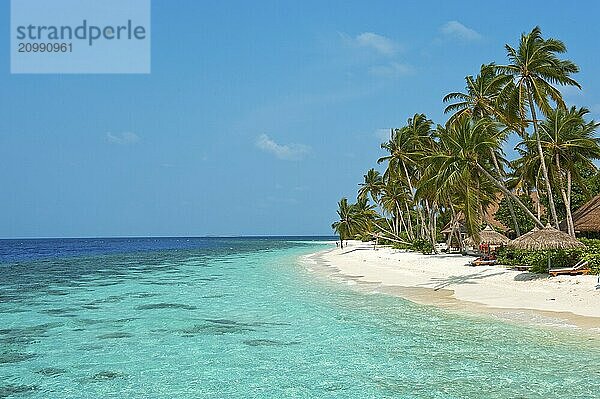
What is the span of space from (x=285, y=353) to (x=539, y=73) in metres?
19.1

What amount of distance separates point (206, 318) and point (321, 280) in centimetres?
1205

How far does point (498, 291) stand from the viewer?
1941 cm

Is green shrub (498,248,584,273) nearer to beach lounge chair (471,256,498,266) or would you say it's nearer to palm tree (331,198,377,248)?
beach lounge chair (471,256,498,266)

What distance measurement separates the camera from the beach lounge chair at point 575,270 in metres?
18.5

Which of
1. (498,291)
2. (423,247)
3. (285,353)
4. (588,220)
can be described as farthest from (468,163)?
(423,247)

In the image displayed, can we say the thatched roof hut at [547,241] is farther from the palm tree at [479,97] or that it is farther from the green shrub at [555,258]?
the palm tree at [479,97]

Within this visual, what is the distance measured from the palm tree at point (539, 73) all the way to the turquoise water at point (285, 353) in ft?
38.4

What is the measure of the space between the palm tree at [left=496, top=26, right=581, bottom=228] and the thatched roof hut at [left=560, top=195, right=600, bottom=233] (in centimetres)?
730

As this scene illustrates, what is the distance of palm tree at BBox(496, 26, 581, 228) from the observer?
948 inches

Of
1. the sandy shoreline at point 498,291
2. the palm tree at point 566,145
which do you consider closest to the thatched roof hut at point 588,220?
the palm tree at point 566,145

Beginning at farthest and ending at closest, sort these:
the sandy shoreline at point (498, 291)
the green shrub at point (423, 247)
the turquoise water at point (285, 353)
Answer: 1. the green shrub at point (423, 247)
2. the sandy shoreline at point (498, 291)
3. the turquoise water at point (285, 353)

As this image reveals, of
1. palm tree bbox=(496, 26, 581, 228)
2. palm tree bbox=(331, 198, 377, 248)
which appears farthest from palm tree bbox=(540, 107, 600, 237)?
palm tree bbox=(331, 198, 377, 248)

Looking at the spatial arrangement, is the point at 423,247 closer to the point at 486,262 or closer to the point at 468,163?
the point at 486,262

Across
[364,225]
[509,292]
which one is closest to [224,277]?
[509,292]
